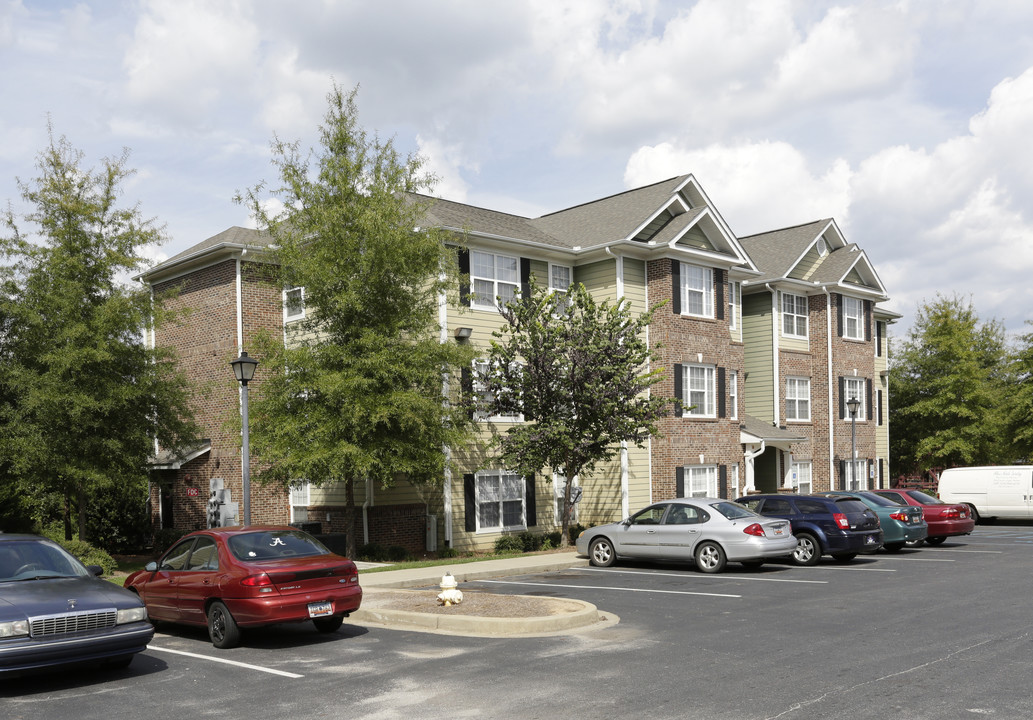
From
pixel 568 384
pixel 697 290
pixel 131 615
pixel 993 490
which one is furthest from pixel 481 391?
pixel 993 490

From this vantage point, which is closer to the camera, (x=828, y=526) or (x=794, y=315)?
(x=828, y=526)

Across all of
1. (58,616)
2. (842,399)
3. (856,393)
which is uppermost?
(856,393)

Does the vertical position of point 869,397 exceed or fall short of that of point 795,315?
it falls short

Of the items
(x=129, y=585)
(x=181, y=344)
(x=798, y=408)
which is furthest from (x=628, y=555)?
(x=798, y=408)

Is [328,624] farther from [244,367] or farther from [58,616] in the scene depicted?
[244,367]

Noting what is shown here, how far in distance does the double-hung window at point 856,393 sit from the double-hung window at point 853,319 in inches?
70.6

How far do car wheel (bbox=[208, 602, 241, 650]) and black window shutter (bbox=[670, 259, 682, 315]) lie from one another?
779 inches

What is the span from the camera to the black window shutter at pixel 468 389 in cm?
2289

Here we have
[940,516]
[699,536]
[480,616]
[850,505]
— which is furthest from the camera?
[940,516]

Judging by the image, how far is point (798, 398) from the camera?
3653cm

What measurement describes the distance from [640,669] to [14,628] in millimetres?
6119

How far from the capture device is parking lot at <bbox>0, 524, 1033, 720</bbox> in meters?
8.15

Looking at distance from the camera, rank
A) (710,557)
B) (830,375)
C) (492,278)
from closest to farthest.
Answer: (710,557)
(492,278)
(830,375)

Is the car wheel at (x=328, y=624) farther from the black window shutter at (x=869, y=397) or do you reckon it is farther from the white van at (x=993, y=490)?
the black window shutter at (x=869, y=397)
